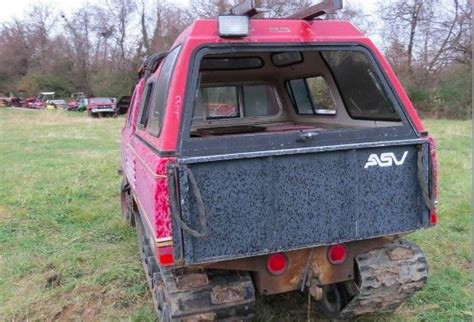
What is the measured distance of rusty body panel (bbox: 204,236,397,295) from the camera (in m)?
3.06

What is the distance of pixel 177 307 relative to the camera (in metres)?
2.90

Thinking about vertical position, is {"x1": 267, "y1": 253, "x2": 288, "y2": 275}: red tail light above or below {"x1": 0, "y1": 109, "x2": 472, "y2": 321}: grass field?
above

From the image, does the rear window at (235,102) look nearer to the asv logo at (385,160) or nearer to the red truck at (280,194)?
the red truck at (280,194)

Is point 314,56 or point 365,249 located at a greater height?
point 314,56

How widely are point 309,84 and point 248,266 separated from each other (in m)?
2.57

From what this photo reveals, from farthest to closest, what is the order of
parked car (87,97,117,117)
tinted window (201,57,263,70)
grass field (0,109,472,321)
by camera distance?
parked car (87,97,117,117)
tinted window (201,57,263,70)
grass field (0,109,472,321)

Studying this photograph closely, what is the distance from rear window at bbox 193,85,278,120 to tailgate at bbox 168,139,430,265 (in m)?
2.77

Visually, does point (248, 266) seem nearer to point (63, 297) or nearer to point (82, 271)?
point (63, 297)

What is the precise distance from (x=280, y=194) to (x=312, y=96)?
258 centimetres

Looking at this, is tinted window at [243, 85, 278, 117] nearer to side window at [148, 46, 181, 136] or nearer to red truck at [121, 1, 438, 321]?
red truck at [121, 1, 438, 321]

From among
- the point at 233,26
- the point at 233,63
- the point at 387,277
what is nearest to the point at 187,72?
the point at 233,26

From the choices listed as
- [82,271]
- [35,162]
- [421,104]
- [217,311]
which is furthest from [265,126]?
[421,104]

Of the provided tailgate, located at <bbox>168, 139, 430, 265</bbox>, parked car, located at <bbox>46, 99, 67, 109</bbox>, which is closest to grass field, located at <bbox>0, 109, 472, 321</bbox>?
tailgate, located at <bbox>168, 139, 430, 265</bbox>

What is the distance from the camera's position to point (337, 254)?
10.6ft
